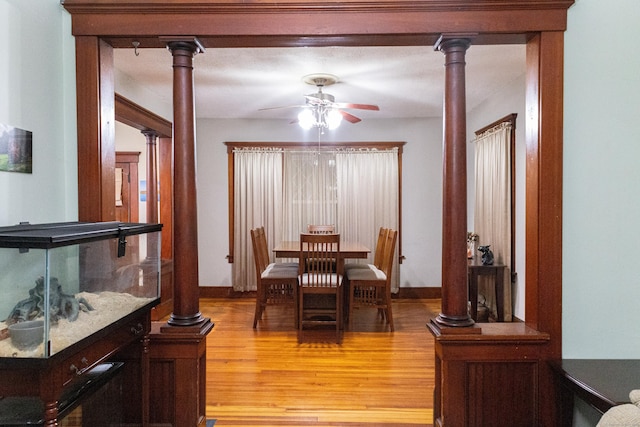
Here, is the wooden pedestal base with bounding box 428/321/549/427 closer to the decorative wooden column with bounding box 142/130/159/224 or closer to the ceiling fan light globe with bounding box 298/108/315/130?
the ceiling fan light globe with bounding box 298/108/315/130

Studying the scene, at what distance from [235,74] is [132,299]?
2.37 meters

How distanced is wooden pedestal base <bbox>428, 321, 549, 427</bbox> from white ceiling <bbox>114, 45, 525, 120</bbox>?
2.13m

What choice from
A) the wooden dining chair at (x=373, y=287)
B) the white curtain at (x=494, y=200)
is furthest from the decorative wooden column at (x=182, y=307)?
the white curtain at (x=494, y=200)

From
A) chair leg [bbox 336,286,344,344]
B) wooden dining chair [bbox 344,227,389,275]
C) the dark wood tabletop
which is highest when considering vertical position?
wooden dining chair [bbox 344,227,389,275]

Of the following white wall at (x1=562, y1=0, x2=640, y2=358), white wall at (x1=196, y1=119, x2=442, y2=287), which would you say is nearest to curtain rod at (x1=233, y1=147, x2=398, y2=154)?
white wall at (x1=196, y1=119, x2=442, y2=287)

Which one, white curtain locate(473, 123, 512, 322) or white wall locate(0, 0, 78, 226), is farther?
white curtain locate(473, 123, 512, 322)

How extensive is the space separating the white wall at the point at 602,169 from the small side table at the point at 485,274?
5.36 feet

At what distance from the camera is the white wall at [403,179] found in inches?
203

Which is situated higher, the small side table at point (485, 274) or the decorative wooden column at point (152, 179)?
the decorative wooden column at point (152, 179)

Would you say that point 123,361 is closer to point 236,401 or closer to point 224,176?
point 236,401

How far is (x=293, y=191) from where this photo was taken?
518cm

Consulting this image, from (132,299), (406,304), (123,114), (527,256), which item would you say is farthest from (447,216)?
(406,304)

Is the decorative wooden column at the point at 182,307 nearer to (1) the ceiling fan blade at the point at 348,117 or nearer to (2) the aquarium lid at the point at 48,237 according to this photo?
(2) the aquarium lid at the point at 48,237

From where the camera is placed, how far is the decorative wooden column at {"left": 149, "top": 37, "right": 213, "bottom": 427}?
1.92 m
